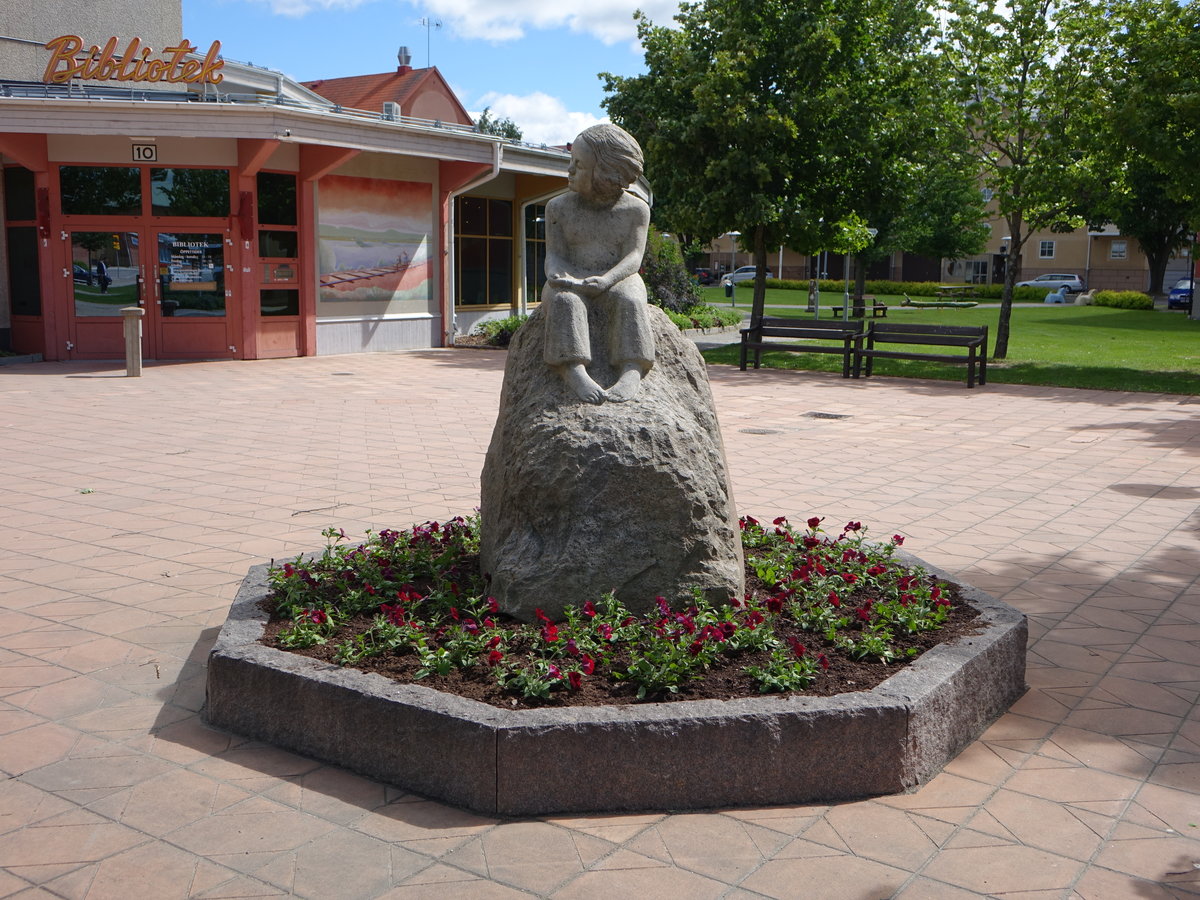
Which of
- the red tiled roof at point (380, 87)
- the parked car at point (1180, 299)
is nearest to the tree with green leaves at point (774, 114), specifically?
the red tiled roof at point (380, 87)

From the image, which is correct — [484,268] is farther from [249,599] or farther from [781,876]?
[781,876]

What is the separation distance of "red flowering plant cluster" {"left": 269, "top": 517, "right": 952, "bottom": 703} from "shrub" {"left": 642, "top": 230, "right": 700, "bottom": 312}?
73.1ft

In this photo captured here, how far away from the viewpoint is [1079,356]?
864 inches

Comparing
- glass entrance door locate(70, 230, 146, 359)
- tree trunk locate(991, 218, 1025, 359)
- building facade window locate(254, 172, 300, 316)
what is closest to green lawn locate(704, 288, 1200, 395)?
tree trunk locate(991, 218, 1025, 359)

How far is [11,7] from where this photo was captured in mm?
19328

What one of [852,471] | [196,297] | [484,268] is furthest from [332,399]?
[484,268]

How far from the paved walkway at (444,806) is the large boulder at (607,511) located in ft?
3.82

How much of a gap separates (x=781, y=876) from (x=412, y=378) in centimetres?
1398

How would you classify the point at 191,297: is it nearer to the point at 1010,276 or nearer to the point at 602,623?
the point at 1010,276

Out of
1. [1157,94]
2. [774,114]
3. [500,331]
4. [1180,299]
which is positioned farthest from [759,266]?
[1180,299]

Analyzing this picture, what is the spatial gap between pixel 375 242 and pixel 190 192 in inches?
139

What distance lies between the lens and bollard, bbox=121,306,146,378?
15.7m

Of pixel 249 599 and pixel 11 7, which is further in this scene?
pixel 11 7

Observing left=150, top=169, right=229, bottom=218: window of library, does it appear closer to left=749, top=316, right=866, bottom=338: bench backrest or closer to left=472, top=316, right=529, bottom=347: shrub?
left=472, top=316, right=529, bottom=347: shrub
